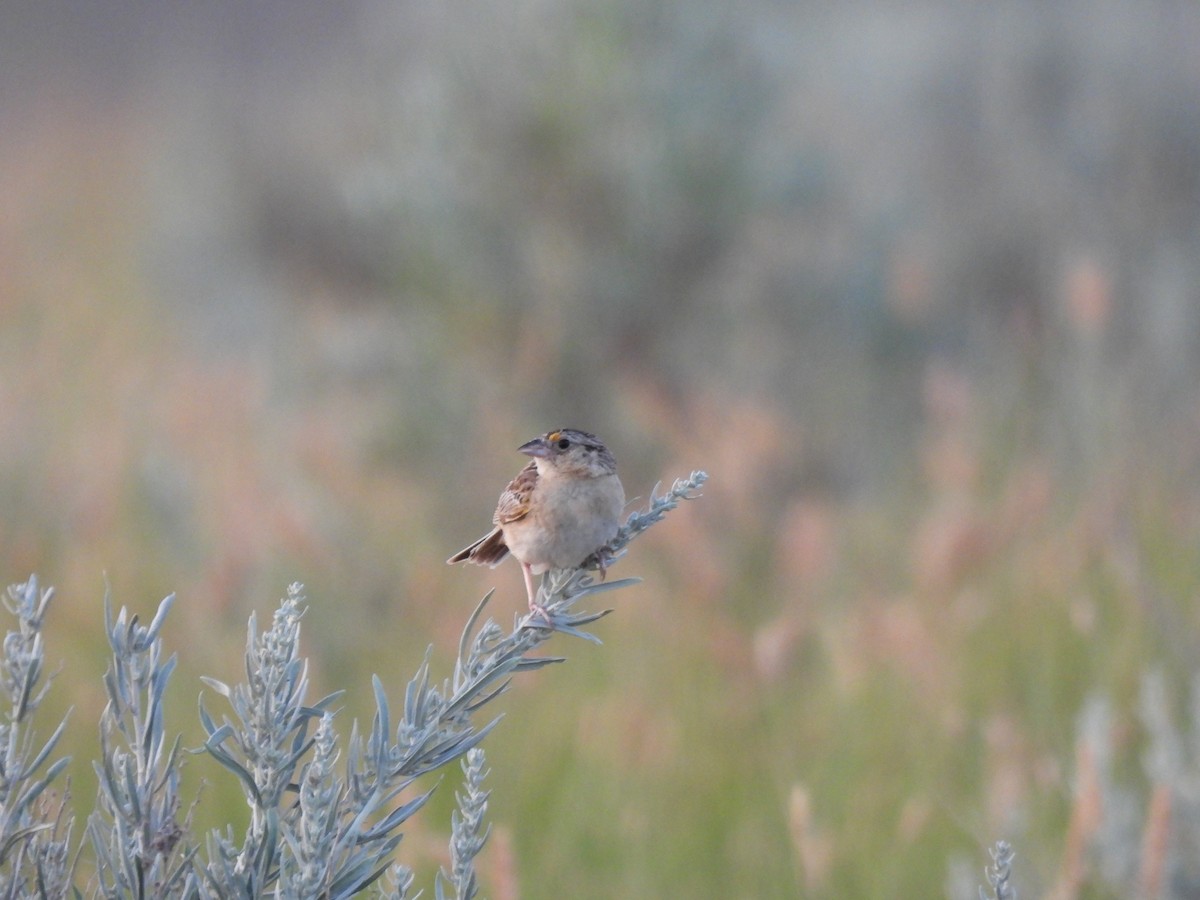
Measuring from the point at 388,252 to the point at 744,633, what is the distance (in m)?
5.84

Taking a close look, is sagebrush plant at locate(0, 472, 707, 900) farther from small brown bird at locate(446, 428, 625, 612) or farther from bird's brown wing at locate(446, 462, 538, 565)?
bird's brown wing at locate(446, 462, 538, 565)

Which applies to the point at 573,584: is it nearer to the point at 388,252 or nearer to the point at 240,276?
the point at 388,252

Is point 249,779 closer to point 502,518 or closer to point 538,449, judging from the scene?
point 502,518

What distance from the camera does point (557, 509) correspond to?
112 inches

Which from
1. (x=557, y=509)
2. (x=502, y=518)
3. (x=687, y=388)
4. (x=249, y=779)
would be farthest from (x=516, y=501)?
(x=687, y=388)

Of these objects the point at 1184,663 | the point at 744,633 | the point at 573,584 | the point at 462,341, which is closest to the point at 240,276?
the point at 462,341

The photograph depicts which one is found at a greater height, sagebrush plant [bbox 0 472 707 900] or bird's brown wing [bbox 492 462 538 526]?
bird's brown wing [bbox 492 462 538 526]

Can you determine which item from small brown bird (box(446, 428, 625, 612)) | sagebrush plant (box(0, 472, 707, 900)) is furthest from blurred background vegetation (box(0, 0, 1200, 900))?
sagebrush plant (box(0, 472, 707, 900))

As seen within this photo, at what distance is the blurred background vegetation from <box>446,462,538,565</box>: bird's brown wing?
618 mm

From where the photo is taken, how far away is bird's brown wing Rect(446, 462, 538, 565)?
298 cm

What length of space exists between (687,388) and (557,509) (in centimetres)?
718

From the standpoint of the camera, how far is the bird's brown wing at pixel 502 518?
2979mm

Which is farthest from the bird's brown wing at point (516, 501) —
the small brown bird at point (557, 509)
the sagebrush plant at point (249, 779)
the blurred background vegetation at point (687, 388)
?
the sagebrush plant at point (249, 779)

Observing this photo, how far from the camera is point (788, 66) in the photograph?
1078cm
